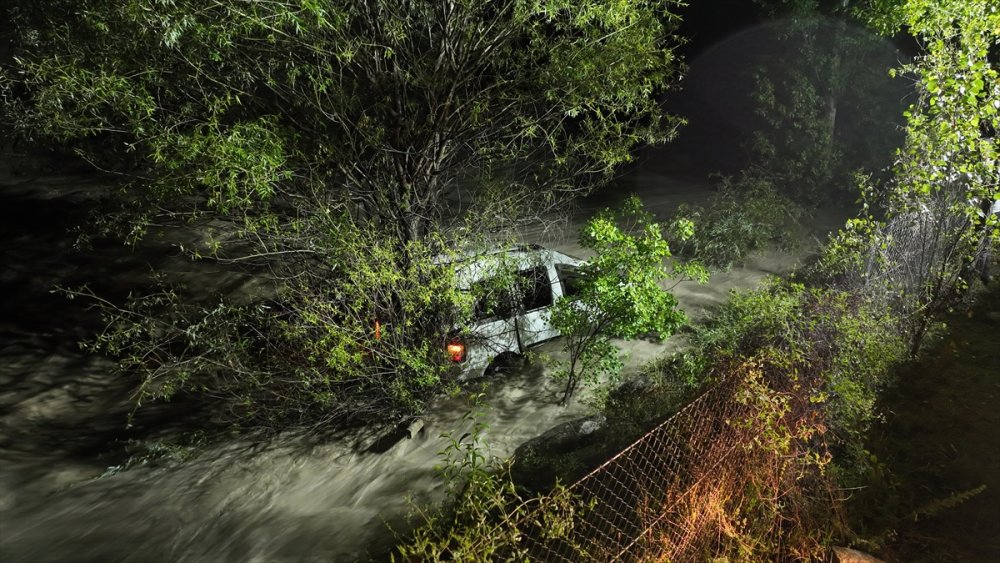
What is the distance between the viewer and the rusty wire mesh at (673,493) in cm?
357

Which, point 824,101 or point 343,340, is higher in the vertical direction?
point 343,340

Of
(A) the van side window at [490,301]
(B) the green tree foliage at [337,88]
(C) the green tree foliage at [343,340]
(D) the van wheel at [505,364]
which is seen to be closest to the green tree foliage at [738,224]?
(B) the green tree foliage at [337,88]

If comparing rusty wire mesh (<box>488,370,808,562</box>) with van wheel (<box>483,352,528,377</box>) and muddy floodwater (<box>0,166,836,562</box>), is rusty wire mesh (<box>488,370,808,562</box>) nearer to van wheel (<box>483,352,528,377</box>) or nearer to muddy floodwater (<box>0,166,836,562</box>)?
muddy floodwater (<box>0,166,836,562</box>)

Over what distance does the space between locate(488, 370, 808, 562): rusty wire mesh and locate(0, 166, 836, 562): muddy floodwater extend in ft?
4.74

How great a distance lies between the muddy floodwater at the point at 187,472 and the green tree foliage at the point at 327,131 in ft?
1.64

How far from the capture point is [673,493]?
12.9 ft

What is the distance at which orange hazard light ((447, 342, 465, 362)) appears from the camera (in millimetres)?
5973

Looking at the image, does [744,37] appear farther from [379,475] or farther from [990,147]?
[379,475]

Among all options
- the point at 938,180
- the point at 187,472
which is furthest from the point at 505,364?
the point at 938,180

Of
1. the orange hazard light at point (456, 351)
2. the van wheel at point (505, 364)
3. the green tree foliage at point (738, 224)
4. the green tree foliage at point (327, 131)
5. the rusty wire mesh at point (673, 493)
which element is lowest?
the green tree foliage at point (738, 224)

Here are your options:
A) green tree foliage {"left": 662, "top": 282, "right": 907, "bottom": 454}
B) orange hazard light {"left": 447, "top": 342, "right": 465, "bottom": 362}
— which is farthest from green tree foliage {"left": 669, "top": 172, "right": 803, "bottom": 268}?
orange hazard light {"left": 447, "top": 342, "right": 465, "bottom": 362}

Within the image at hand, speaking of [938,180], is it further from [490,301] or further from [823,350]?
[490,301]

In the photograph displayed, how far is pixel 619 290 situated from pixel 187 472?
4.53 meters

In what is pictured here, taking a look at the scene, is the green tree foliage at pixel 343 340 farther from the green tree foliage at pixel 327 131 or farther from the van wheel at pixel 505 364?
the van wheel at pixel 505 364
